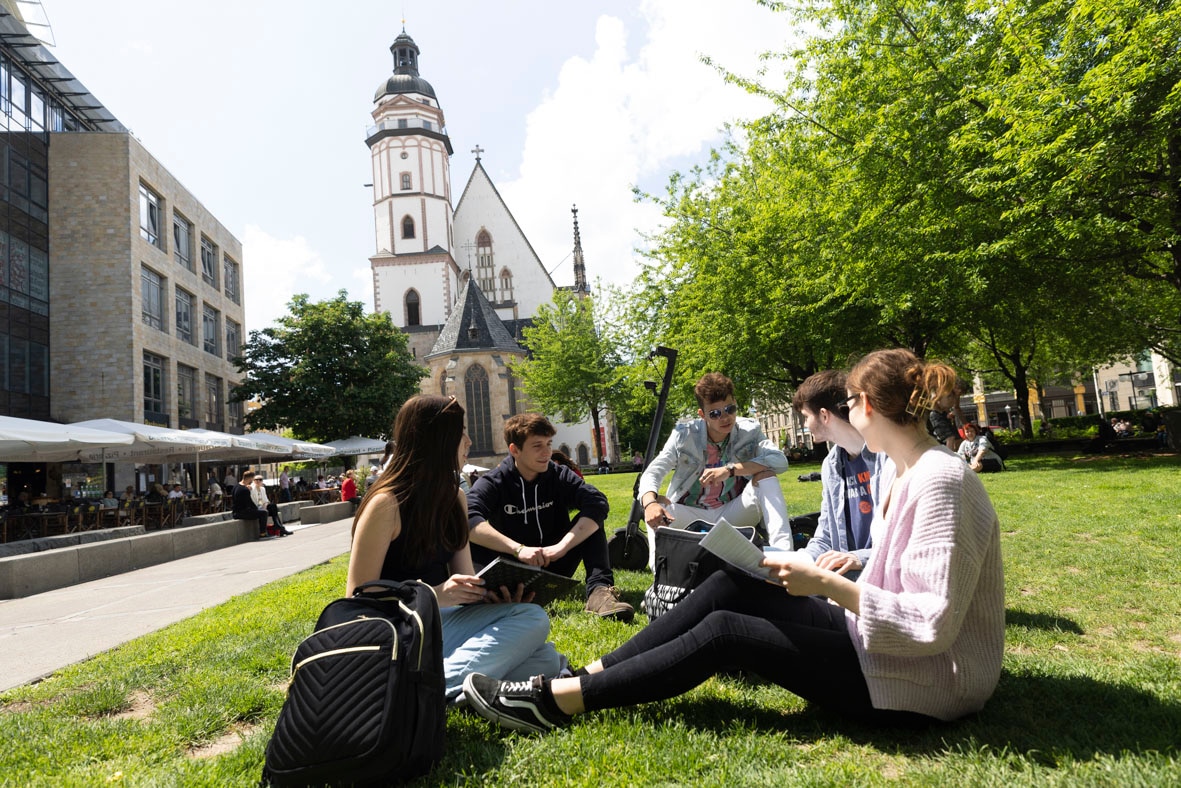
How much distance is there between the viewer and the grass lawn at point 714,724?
Answer: 2391mm

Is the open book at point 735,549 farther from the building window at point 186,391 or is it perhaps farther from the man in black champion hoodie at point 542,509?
the building window at point 186,391

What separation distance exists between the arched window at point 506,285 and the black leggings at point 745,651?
62235 mm

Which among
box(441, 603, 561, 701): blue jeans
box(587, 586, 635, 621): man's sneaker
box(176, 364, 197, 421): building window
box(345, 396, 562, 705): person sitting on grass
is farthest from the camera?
box(176, 364, 197, 421): building window

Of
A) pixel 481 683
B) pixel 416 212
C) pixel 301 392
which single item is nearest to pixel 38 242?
pixel 301 392

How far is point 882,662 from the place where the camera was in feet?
8.05

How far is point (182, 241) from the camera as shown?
A: 3306cm

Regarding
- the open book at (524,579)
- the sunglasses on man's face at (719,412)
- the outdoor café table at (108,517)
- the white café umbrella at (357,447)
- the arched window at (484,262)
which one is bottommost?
the outdoor café table at (108,517)

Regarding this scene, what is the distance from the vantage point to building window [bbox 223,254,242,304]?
127 ft

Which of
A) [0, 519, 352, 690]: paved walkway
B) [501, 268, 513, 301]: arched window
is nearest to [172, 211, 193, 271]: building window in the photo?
[0, 519, 352, 690]: paved walkway

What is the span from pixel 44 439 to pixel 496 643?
11.9 meters

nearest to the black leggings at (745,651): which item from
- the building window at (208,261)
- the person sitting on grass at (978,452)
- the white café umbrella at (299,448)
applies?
the person sitting on grass at (978,452)

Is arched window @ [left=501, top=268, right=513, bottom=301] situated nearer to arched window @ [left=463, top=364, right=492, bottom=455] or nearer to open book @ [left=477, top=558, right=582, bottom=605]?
arched window @ [left=463, top=364, right=492, bottom=455]

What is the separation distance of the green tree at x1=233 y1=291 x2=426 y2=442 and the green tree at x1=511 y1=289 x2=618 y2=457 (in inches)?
420

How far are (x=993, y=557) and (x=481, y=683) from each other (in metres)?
1.93
